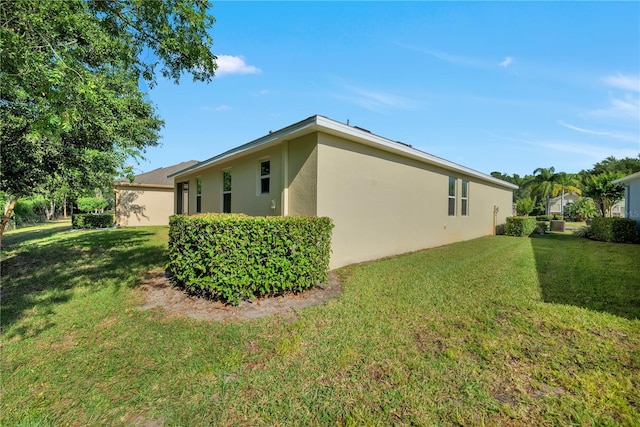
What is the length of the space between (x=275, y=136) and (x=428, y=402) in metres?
5.90

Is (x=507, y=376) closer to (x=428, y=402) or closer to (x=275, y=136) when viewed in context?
(x=428, y=402)

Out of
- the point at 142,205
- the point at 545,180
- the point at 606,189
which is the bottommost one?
the point at 142,205

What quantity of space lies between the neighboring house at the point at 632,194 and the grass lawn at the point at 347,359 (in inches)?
471

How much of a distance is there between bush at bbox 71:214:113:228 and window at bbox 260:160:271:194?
44.9ft

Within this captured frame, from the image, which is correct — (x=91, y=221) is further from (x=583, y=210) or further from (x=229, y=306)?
(x=583, y=210)

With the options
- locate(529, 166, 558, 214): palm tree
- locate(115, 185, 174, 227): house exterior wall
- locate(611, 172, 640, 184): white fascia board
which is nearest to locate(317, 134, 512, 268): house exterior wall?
locate(611, 172, 640, 184): white fascia board

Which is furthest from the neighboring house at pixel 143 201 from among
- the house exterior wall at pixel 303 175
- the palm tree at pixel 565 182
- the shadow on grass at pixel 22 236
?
the palm tree at pixel 565 182

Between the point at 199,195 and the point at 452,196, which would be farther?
the point at 199,195

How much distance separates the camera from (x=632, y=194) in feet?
45.5

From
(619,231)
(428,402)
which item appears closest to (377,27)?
(428,402)

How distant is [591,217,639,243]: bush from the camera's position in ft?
37.3

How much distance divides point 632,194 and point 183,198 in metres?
23.0

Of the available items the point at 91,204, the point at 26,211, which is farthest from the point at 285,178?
the point at 26,211

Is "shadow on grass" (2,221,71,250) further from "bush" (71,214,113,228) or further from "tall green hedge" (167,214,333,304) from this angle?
"tall green hedge" (167,214,333,304)
